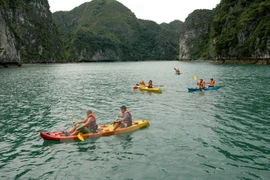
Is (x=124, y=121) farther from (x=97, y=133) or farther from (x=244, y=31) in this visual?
(x=244, y=31)

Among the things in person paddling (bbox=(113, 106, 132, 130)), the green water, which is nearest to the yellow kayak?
the green water

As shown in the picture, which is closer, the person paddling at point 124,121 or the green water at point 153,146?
the green water at point 153,146

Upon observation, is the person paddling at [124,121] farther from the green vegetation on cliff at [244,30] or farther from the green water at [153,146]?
the green vegetation on cliff at [244,30]

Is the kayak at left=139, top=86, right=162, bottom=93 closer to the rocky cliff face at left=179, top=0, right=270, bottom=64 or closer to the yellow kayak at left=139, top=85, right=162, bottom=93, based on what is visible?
the yellow kayak at left=139, top=85, right=162, bottom=93

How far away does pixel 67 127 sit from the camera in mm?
20781

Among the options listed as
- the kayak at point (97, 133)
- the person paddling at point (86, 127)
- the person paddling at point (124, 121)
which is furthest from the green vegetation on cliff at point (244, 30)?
the person paddling at point (86, 127)

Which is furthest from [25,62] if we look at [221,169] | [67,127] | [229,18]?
[221,169]

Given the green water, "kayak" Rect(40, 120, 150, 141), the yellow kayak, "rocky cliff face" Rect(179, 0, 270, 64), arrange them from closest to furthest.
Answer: the green water → "kayak" Rect(40, 120, 150, 141) → the yellow kayak → "rocky cliff face" Rect(179, 0, 270, 64)

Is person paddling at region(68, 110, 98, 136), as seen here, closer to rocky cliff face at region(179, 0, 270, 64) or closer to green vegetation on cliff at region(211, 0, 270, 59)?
rocky cliff face at region(179, 0, 270, 64)

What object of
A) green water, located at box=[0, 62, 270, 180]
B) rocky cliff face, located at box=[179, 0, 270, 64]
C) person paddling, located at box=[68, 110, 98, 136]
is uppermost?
rocky cliff face, located at box=[179, 0, 270, 64]

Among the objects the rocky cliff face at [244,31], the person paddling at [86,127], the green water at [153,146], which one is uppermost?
the rocky cliff face at [244,31]

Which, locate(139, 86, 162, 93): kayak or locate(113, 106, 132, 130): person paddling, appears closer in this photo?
locate(113, 106, 132, 130): person paddling

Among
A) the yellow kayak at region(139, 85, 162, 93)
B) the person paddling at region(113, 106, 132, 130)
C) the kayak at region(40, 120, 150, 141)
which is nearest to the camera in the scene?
the kayak at region(40, 120, 150, 141)

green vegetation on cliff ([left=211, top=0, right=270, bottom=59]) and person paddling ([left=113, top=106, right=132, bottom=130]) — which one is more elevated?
green vegetation on cliff ([left=211, top=0, right=270, bottom=59])
